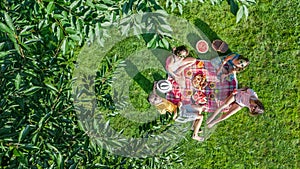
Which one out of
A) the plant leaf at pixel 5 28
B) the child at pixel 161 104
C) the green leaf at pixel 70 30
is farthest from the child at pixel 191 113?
the plant leaf at pixel 5 28

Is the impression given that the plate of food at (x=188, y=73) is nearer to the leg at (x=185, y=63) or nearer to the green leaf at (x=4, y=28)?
the leg at (x=185, y=63)

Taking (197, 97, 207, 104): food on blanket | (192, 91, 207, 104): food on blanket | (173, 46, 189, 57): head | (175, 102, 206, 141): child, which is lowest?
(175, 102, 206, 141): child

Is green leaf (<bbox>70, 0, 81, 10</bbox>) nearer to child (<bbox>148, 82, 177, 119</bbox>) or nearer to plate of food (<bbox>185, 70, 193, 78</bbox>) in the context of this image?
child (<bbox>148, 82, 177, 119</bbox>)

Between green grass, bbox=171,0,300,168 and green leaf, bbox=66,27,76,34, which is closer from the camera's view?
green leaf, bbox=66,27,76,34

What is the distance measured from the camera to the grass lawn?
5.30 meters

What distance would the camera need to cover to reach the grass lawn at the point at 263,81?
209 inches

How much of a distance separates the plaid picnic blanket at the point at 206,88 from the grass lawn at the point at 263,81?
478mm

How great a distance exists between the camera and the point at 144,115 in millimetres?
5125

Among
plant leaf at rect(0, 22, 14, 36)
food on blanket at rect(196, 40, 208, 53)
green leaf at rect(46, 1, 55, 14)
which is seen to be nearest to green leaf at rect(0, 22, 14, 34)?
plant leaf at rect(0, 22, 14, 36)

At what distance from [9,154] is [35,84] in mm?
466

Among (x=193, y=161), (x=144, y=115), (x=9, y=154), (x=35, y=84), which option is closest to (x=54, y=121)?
(x=35, y=84)

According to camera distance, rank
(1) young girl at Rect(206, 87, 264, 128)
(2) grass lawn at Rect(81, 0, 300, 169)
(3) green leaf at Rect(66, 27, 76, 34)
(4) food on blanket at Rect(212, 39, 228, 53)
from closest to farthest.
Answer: (3) green leaf at Rect(66, 27, 76, 34), (1) young girl at Rect(206, 87, 264, 128), (4) food on blanket at Rect(212, 39, 228, 53), (2) grass lawn at Rect(81, 0, 300, 169)

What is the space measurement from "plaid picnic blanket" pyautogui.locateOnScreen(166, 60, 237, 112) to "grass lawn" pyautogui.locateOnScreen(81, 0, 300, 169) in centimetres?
48

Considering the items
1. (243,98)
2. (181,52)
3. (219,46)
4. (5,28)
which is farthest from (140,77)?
(5,28)
